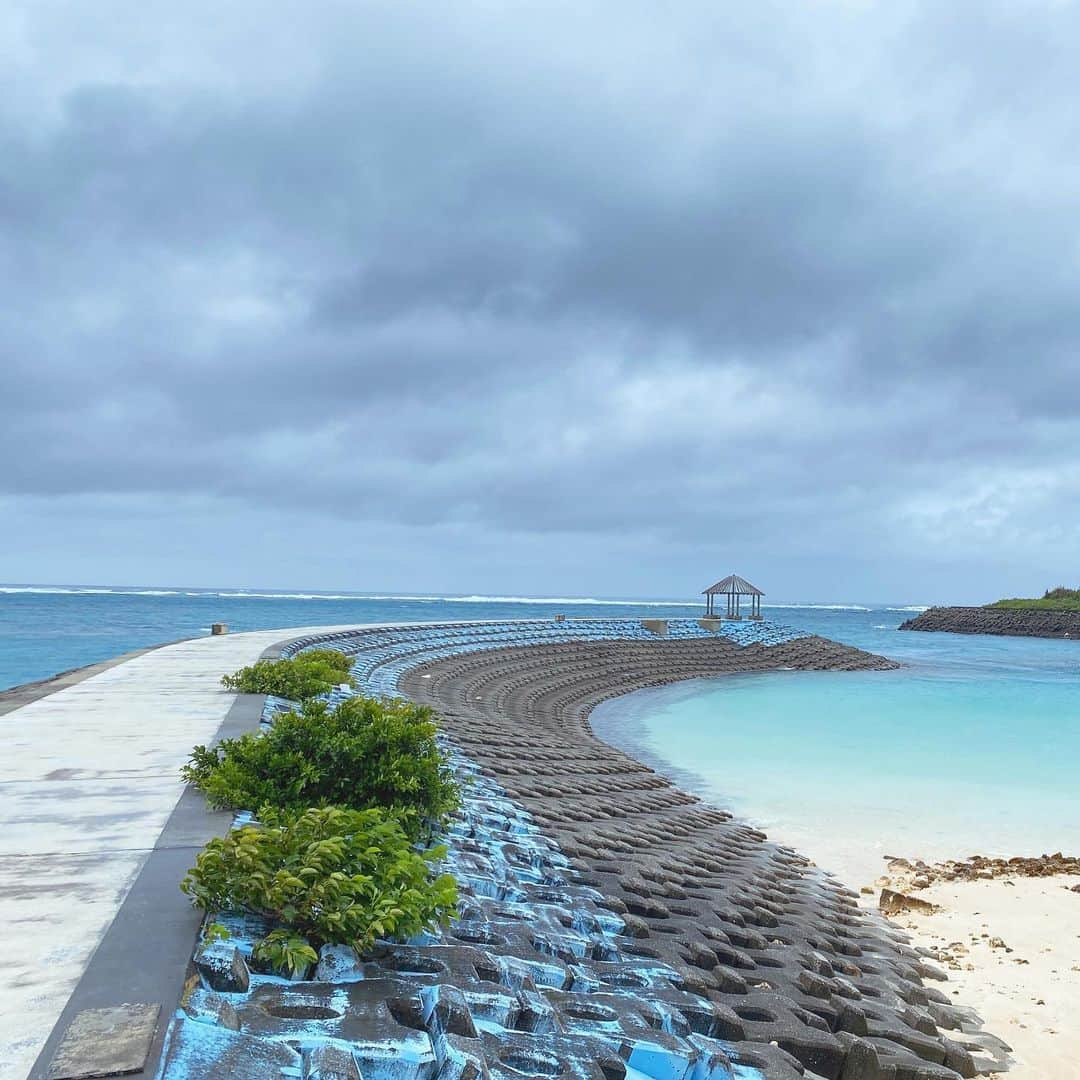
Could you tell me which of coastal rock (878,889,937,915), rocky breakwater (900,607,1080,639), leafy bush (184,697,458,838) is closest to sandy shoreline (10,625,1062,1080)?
coastal rock (878,889,937,915)

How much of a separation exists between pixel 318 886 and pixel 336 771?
→ 2.38 metres

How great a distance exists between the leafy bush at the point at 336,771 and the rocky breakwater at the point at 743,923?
1.58m

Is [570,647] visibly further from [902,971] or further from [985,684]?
[902,971]

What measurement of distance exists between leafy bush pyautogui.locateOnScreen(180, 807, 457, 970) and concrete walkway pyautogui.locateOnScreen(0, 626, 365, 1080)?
0.62 m

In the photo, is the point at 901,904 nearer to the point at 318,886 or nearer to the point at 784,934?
the point at 784,934

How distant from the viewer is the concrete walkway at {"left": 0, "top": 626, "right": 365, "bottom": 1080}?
3.55 meters

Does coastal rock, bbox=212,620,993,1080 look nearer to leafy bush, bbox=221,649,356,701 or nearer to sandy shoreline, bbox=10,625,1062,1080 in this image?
sandy shoreline, bbox=10,625,1062,1080

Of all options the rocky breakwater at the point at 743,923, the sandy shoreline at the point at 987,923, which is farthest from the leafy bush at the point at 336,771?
the sandy shoreline at the point at 987,923

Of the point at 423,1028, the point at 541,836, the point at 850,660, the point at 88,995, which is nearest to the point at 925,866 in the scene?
the point at 541,836

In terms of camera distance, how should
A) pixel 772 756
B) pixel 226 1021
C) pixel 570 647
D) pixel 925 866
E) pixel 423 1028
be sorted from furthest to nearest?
pixel 570 647, pixel 772 756, pixel 925 866, pixel 423 1028, pixel 226 1021

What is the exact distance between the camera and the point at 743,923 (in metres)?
7.12

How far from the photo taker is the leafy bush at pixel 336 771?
19.6ft

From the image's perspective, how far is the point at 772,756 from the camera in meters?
20.2

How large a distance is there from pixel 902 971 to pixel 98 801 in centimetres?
704
